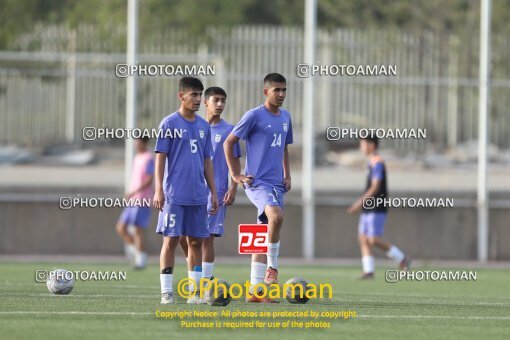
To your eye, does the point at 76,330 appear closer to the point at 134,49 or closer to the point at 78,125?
the point at 134,49

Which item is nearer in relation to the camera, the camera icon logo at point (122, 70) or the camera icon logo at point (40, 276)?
the camera icon logo at point (40, 276)

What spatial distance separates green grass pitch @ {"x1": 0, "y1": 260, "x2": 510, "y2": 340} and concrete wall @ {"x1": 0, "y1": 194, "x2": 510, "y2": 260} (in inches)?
249

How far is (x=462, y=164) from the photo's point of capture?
2512cm

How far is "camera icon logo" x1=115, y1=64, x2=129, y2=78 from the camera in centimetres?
2372

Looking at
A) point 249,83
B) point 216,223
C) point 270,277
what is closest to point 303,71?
point 249,83

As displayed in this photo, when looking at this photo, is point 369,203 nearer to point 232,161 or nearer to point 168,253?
point 232,161

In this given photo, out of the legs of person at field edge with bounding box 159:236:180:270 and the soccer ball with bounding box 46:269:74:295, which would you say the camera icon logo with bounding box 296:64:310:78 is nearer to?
the soccer ball with bounding box 46:269:74:295

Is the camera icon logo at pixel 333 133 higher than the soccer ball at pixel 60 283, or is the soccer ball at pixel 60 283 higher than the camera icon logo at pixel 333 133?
the camera icon logo at pixel 333 133

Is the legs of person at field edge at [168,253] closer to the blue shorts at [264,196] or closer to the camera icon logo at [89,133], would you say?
the blue shorts at [264,196]

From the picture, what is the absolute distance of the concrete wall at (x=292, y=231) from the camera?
24.4 metres

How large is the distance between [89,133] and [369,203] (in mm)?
7600

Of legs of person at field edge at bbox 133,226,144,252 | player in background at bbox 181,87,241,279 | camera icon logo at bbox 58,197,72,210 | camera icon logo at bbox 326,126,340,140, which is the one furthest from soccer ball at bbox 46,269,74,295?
camera icon logo at bbox 326,126,340,140

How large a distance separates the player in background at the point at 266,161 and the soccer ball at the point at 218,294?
989mm

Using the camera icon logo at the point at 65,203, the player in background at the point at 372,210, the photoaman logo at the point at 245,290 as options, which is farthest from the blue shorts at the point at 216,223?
the camera icon logo at the point at 65,203
